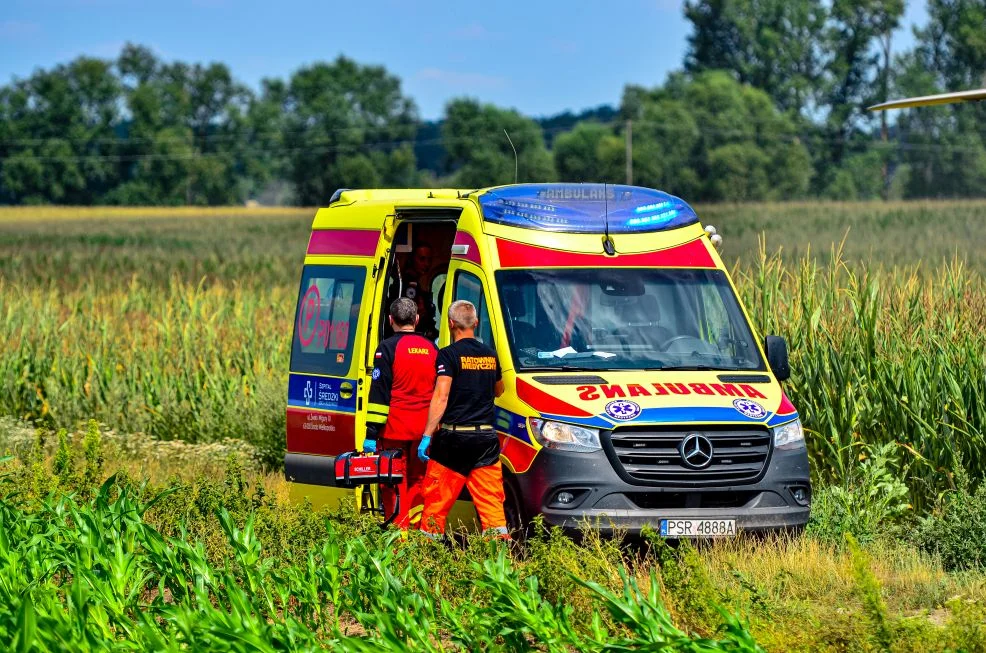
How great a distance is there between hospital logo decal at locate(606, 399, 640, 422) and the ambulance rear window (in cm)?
298

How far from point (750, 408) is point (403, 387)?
2.29 m

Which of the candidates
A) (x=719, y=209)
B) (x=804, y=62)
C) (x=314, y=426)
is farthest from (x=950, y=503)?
(x=804, y=62)

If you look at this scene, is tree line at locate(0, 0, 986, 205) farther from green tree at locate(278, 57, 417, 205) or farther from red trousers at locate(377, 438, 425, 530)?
red trousers at locate(377, 438, 425, 530)

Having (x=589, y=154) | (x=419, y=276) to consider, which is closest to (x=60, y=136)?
(x=589, y=154)

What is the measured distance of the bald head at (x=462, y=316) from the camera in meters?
9.30

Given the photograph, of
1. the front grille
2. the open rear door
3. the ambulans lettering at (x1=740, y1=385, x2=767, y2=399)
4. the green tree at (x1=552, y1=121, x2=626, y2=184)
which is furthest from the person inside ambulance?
the green tree at (x1=552, y1=121, x2=626, y2=184)

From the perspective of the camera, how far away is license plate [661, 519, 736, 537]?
902cm

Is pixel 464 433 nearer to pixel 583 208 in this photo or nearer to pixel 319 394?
pixel 583 208

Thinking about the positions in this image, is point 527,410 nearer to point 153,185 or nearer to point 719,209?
point 719,209

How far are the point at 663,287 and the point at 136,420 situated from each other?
8476 millimetres

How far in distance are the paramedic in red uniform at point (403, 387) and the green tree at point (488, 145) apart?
91366mm

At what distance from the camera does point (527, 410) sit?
9.26 m

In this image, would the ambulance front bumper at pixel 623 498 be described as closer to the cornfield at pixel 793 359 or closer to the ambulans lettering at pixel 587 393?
the ambulans lettering at pixel 587 393

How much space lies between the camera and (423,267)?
12.6 meters
